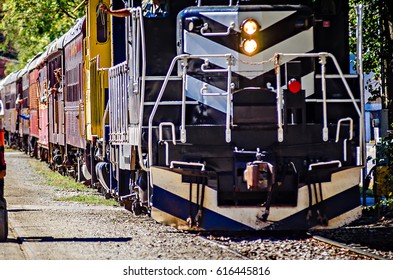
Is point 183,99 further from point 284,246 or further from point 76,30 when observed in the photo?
point 76,30

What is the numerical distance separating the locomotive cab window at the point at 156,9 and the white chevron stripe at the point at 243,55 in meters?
0.50

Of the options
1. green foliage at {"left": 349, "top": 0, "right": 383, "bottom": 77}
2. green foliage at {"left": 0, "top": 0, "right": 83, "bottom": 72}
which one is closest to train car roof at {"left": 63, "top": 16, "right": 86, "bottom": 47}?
green foliage at {"left": 349, "top": 0, "right": 383, "bottom": 77}

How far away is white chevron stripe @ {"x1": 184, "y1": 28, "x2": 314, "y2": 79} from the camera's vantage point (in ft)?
31.9

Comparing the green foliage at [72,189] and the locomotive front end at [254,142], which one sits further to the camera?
the green foliage at [72,189]

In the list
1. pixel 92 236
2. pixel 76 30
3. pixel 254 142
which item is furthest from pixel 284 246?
pixel 76 30

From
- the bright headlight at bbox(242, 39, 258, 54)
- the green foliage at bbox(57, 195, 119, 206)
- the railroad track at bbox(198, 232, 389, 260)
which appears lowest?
the green foliage at bbox(57, 195, 119, 206)

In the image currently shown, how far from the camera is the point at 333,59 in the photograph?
955 centimetres

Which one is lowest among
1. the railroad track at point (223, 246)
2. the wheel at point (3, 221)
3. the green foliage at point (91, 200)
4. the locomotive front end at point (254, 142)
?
the green foliage at point (91, 200)

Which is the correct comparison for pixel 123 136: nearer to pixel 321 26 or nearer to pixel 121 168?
pixel 121 168

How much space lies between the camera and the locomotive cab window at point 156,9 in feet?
33.1

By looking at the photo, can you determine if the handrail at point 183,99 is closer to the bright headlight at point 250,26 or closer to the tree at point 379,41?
the bright headlight at point 250,26

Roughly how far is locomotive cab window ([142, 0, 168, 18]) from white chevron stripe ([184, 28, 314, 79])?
19.6 inches

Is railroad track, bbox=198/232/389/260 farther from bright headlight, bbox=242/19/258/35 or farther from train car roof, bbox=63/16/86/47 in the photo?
train car roof, bbox=63/16/86/47

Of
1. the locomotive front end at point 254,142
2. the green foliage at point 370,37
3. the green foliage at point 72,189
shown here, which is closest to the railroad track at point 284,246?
the locomotive front end at point 254,142
